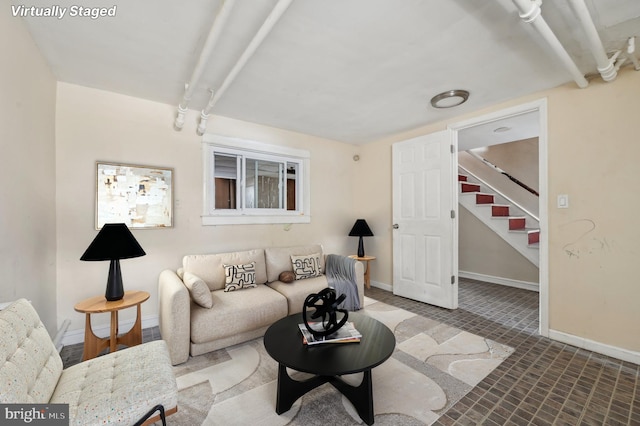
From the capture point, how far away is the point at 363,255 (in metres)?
4.14

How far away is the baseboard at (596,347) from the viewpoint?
2084mm

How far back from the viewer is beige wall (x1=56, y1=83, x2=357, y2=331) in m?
2.40

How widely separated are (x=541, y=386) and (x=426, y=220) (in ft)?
6.66

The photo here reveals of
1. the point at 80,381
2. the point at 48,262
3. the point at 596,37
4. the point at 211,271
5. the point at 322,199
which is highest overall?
the point at 596,37

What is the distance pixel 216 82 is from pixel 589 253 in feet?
12.1

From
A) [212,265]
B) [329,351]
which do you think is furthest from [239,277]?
[329,351]

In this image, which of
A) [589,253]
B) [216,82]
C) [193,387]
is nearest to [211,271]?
[193,387]

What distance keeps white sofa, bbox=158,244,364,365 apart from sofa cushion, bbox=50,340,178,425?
0.65m

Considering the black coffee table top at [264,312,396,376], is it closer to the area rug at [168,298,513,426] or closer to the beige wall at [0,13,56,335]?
the area rug at [168,298,513,426]

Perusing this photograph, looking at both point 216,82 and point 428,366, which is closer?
point 428,366

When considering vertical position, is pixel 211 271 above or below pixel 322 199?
below

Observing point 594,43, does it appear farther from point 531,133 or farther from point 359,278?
point 359,278

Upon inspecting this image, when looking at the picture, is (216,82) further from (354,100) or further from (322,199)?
(322,199)

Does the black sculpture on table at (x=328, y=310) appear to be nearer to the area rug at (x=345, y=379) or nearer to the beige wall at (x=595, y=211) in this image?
the area rug at (x=345, y=379)
